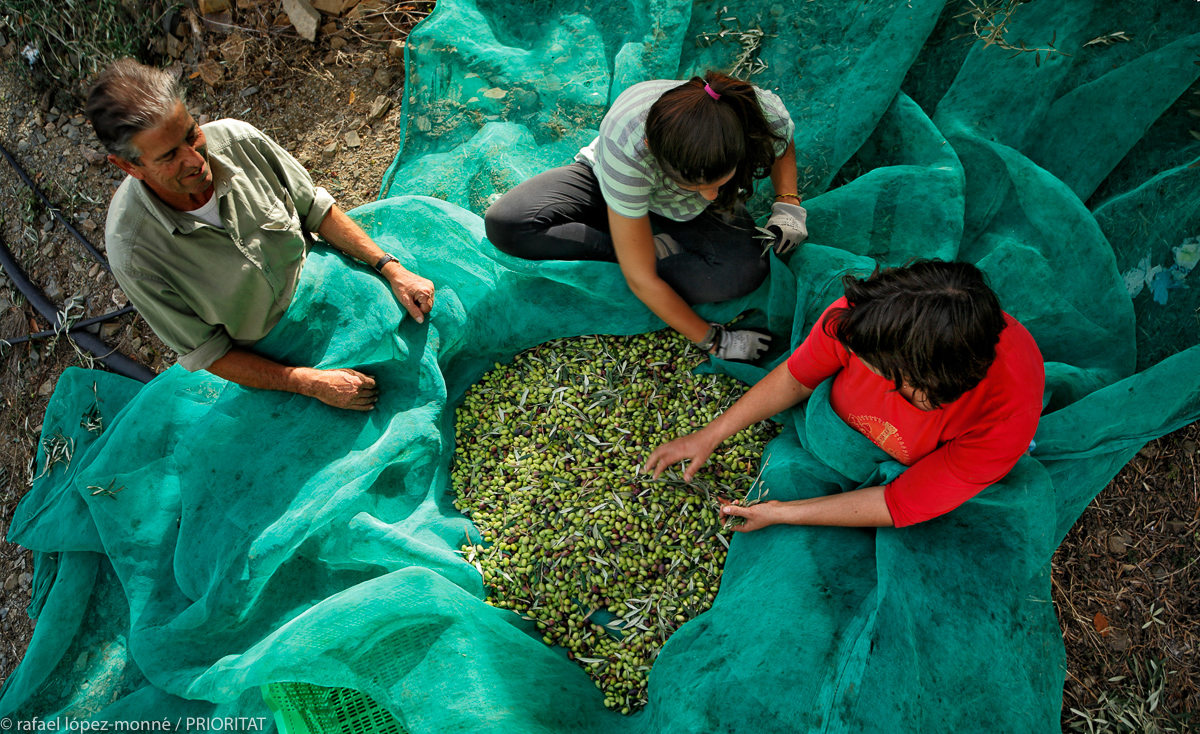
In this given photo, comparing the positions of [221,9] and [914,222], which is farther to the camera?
[221,9]

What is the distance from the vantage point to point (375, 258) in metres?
2.37

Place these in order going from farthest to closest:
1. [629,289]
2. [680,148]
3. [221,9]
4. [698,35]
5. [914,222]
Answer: [221,9] < [698,35] < [629,289] < [914,222] < [680,148]

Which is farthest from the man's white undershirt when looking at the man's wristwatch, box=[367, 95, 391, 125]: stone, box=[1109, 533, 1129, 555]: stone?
box=[1109, 533, 1129, 555]: stone

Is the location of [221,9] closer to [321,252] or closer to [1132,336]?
[321,252]

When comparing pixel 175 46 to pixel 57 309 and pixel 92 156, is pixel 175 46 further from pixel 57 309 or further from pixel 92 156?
pixel 57 309

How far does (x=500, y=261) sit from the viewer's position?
7.86 feet

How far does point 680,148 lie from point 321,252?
142 cm

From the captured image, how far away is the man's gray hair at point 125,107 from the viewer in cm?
172

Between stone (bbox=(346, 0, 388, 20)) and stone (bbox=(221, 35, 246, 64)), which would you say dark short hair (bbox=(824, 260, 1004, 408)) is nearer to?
stone (bbox=(346, 0, 388, 20))

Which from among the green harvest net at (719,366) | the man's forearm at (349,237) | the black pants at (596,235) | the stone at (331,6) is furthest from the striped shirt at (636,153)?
the stone at (331,6)

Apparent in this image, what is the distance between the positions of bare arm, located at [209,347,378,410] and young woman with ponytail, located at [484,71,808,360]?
2.38ft

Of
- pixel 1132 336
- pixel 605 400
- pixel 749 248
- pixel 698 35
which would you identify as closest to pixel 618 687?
pixel 605 400

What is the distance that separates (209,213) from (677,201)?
149 cm

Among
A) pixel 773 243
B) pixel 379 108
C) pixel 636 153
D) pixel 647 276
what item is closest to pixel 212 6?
pixel 379 108
